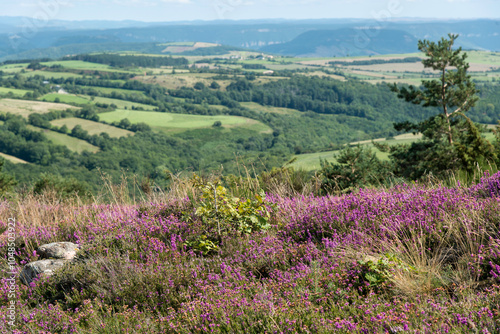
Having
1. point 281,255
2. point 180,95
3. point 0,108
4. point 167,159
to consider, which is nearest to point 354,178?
point 281,255

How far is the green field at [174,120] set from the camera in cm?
13500

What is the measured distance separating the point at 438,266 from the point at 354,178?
423 inches

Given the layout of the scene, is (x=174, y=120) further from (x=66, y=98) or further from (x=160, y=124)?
(x=66, y=98)

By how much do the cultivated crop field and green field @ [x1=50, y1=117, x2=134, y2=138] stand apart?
9.02 metres

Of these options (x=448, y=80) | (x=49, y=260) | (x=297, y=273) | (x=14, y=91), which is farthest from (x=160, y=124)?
(x=297, y=273)

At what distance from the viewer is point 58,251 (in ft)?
17.3

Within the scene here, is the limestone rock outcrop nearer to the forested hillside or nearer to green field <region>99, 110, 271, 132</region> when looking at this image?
the forested hillside

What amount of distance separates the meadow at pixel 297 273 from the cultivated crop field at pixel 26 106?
13981 centimetres

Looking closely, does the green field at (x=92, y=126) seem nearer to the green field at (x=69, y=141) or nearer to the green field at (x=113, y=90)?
the green field at (x=69, y=141)

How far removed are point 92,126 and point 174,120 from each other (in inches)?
1226

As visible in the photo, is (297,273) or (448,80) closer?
(297,273)

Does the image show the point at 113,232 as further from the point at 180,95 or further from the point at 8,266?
the point at 180,95

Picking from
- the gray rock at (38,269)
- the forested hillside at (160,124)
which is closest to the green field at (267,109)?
the forested hillside at (160,124)

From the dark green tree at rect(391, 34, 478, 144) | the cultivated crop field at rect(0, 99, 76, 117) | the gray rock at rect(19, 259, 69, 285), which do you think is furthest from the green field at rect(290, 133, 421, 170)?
the cultivated crop field at rect(0, 99, 76, 117)
